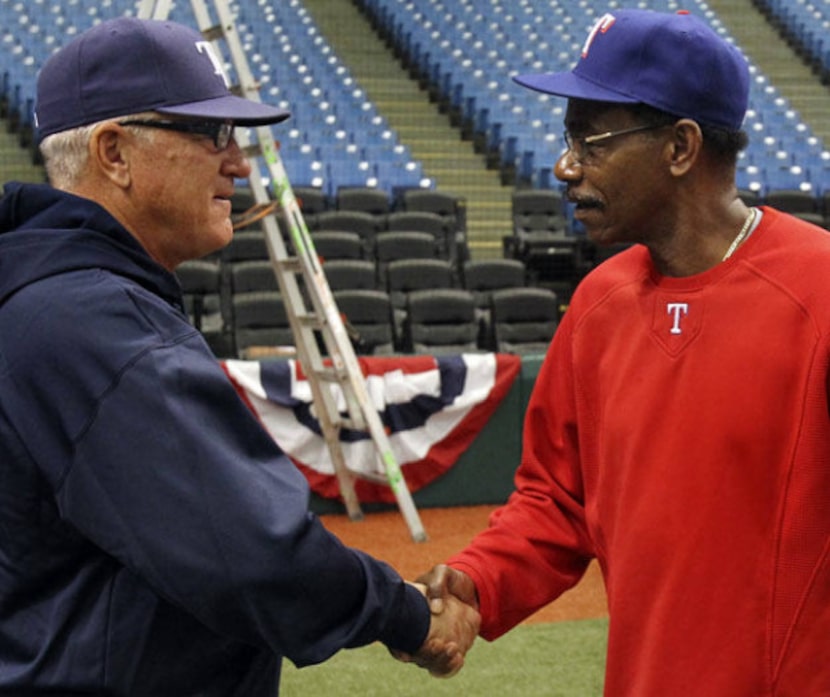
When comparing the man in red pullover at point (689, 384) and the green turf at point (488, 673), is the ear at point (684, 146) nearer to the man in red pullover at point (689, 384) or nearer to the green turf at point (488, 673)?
the man in red pullover at point (689, 384)

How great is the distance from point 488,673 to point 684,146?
3.35 meters

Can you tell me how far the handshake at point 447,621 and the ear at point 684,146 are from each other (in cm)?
92

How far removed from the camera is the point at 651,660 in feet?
6.82

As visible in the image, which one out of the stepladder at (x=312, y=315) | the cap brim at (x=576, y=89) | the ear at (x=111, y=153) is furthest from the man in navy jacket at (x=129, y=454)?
the stepladder at (x=312, y=315)

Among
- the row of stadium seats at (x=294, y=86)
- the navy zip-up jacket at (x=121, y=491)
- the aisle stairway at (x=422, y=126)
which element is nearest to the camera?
the navy zip-up jacket at (x=121, y=491)

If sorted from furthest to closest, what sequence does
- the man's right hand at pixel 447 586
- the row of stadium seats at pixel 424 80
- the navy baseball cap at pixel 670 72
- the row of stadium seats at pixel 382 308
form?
the row of stadium seats at pixel 424 80, the row of stadium seats at pixel 382 308, the man's right hand at pixel 447 586, the navy baseball cap at pixel 670 72

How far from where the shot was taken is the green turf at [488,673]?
4875 mm

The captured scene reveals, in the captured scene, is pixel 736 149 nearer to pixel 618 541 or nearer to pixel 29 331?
pixel 618 541

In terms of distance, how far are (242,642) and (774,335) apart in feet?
3.23

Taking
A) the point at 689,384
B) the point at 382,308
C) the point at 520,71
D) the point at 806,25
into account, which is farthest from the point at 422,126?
the point at 689,384

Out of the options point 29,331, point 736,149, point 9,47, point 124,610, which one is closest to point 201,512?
point 124,610

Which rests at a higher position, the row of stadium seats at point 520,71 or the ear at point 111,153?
the ear at point 111,153

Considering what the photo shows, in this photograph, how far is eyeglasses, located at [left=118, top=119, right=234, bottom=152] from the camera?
1854mm

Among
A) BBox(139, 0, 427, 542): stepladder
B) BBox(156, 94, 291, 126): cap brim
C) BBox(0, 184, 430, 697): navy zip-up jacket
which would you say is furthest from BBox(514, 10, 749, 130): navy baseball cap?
BBox(139, 0, 427, 542): stepladder
